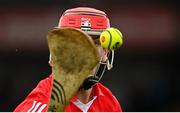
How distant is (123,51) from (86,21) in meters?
1.88

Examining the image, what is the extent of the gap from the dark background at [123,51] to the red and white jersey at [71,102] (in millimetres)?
1670

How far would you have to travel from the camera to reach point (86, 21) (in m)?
1.50

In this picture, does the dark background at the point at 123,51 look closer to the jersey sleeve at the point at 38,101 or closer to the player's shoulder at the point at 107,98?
the player's shoulder at the point at 107,98

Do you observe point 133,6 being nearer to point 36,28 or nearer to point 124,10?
point 124,10

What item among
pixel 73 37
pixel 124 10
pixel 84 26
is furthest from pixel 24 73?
pixel 73 37

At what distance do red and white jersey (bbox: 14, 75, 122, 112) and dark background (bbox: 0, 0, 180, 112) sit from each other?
167 centimetres

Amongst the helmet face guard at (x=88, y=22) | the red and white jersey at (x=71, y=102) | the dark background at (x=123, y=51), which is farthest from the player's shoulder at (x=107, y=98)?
the dark background at (x=123, y=51)

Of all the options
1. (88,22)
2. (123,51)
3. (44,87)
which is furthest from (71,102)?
(123,51)

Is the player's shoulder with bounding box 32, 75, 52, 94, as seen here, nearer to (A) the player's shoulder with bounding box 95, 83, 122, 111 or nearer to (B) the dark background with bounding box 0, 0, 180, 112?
(A) the player's shoulder with bounding box 95, 83, 122, 111

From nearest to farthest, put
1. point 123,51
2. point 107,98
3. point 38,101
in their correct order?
point 38,101, point 107,98, point 123,51

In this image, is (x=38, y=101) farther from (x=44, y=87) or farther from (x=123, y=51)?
(x=123, y=51)

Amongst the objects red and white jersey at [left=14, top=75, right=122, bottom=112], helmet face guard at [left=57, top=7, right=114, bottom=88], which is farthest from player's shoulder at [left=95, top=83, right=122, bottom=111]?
helmet face guard at [left=57, top=7, right=114, bottom=88]

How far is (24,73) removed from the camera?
339 cm

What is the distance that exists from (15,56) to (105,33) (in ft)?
6.97
